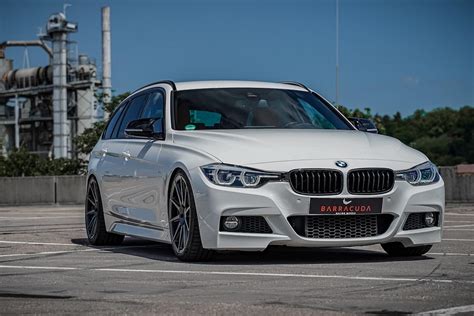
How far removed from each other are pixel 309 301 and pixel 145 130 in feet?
14.4

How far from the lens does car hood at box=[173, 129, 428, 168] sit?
9023mm

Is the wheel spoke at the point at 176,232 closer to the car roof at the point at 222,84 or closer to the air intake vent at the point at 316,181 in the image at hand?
the air intake vent at the point at 316,181

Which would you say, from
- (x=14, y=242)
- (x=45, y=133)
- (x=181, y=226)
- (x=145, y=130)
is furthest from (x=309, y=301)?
(x=45, y=133)

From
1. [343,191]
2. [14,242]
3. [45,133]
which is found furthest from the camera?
[45,133]

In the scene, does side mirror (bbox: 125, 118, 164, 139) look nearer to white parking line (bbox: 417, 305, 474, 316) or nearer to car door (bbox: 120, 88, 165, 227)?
car door (bbox: 120, 88, 165, 227)

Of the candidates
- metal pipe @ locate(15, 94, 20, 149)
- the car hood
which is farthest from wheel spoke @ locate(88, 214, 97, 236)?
metal pipe @ locate(15, 94, 20, 149)

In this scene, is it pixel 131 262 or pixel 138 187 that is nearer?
pixel 131 262

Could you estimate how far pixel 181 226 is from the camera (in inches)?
373

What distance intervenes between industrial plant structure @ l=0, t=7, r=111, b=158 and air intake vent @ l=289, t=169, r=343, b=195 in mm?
83196

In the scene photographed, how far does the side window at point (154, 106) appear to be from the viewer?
429 inches

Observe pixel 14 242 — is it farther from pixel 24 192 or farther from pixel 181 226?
pixel 24 192

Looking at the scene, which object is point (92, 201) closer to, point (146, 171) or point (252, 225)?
point (146, 171)

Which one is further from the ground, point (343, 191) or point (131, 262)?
point (343, 191)

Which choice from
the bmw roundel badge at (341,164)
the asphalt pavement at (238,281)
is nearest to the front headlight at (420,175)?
the bmw roundel badge at (341,164)
